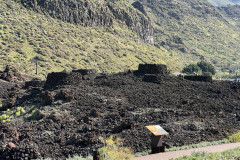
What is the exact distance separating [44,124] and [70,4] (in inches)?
2548

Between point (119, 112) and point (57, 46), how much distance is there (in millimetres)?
44962

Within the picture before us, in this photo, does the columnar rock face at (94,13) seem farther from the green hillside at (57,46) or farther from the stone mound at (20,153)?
the stone mound at (20,153)

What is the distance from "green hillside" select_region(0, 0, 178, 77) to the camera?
168ft

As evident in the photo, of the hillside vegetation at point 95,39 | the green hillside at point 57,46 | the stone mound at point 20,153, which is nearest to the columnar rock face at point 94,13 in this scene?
the hillside vegetation at point 95,39

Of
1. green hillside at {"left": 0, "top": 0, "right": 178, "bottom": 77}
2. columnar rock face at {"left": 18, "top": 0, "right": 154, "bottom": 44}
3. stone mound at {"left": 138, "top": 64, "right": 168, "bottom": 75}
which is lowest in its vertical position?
green hillside at {"left": 0, "top": 0, "right": 178, "bottom": 77}

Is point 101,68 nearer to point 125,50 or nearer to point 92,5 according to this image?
point 125,50

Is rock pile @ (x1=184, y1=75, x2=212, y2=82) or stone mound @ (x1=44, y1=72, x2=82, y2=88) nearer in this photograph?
stone mound @ (x1=44, y1=72, x2=82, y2=88)

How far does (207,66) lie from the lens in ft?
281

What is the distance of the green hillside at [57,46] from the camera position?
168 ft

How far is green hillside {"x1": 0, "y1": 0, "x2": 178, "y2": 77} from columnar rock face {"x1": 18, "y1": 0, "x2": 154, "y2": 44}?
1.87m

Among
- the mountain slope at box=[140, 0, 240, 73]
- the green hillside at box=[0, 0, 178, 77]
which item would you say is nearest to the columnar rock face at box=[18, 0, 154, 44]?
the green hillside at box=[0, 0, 178, 77]

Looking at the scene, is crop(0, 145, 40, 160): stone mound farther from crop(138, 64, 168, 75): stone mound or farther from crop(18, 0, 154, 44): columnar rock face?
crop(18, 0, 154, 44): columnar rock face

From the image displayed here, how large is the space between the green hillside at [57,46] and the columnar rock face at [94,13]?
1866 millimetres

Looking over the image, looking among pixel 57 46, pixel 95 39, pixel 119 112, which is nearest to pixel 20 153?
pixel 119 112
